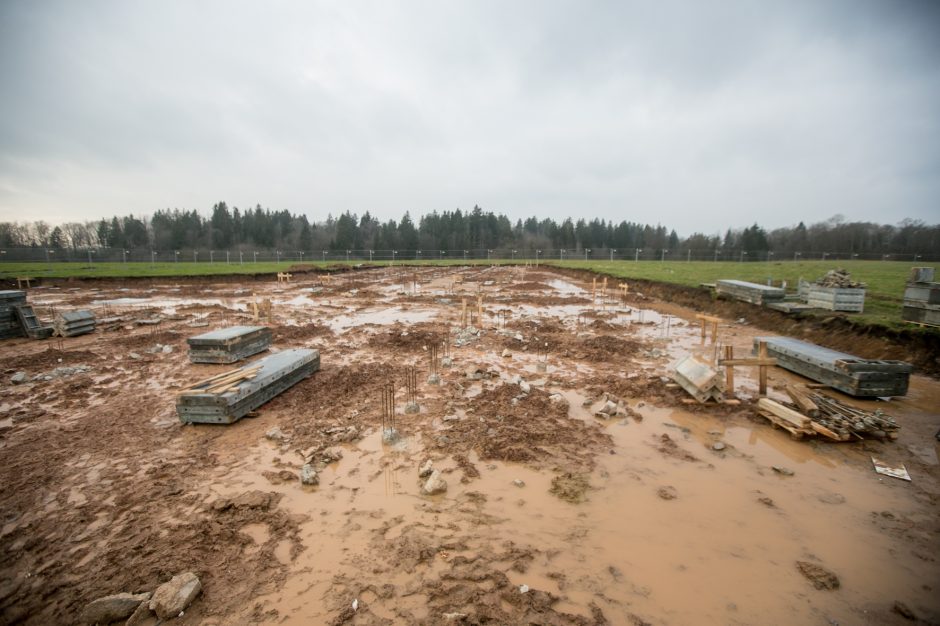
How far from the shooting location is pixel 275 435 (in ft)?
23.4

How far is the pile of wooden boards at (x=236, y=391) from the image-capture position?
7.46 meters

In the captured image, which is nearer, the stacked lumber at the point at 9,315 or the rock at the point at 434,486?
the rock at the point at 434,486

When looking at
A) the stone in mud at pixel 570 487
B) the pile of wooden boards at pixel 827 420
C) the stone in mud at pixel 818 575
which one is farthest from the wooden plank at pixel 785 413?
the stone in mud at pixel 570 487

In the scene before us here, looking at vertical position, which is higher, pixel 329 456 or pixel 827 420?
pixel 827 420

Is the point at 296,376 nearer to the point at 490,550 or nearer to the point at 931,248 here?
the point at 490,550

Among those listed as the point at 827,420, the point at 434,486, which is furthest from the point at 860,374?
the point at 434,486

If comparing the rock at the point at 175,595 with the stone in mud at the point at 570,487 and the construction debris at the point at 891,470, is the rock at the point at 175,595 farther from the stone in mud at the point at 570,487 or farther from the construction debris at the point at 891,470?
the construction debris at the point at 891,470

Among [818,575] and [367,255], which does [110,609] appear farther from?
[367,255]

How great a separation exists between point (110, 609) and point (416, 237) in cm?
9210

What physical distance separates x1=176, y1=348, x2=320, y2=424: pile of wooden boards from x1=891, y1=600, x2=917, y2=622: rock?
Answer: 31.9ft

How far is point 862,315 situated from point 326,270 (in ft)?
154

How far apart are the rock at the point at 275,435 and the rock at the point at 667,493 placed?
6.42 meters

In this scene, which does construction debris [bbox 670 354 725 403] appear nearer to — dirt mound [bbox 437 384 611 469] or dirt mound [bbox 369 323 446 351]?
dirt mound [bbox 437 384 611 469]

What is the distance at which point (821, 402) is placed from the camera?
316 inches
